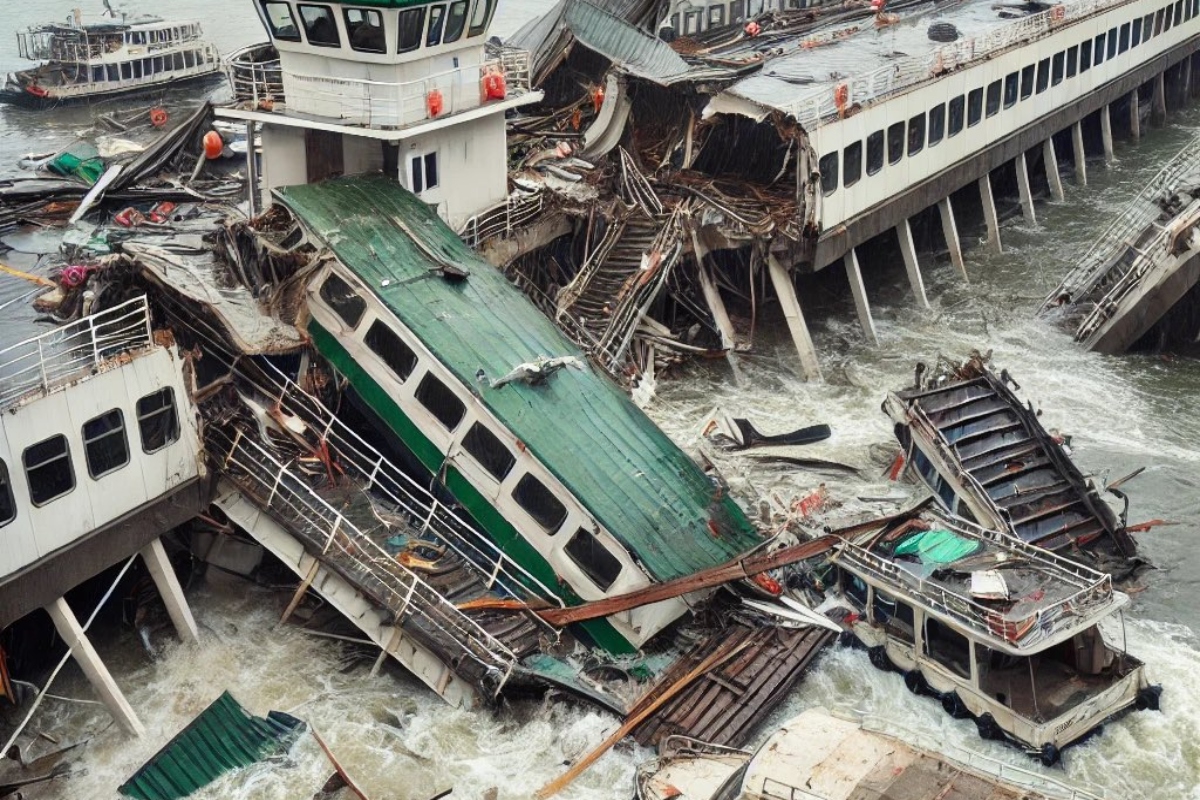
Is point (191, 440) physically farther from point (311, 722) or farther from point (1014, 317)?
point (1014, 317)

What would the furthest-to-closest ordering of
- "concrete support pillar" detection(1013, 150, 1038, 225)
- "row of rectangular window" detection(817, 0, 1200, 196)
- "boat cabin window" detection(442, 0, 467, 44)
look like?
"concrete support pillar" detection(1013, 150, 1038, 225) < "row of rectangular window" detection(817, 0, 1200, 196) < "boat cabin window" detection(442, 0, 467, 44)

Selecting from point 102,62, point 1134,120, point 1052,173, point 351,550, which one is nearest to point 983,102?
point 1052,173

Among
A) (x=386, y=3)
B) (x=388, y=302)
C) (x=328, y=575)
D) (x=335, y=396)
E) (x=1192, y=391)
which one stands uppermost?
(x=386, y=3)

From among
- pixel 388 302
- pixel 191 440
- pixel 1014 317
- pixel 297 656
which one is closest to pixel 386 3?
pixel 388 302

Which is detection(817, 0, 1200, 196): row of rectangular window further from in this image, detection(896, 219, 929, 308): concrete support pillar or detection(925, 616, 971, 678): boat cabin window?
detection(925, 616, 971, 678): boat cabin window

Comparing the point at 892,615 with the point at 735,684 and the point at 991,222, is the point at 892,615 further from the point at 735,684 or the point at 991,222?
the point at 991,222

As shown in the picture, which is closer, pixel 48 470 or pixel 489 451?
pixel 48 470

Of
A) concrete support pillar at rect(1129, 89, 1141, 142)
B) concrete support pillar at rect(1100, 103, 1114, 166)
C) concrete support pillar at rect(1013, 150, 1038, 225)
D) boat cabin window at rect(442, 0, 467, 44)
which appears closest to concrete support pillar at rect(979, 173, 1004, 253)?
concrete support pillar at rect(1013, 150, 1038, 225)
